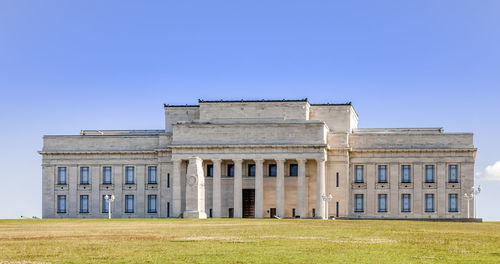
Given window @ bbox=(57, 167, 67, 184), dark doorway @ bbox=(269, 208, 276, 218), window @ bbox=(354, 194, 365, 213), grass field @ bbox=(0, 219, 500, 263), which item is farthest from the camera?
window @ bbox=(57, 167, 67, 184)

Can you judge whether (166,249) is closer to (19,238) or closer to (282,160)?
(19,238)

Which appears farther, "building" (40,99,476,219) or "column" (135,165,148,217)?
"column" (135,165,148,217)

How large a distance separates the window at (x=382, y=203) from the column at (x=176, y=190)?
25.4 meters

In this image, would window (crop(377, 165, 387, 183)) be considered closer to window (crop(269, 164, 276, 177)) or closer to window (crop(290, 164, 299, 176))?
window (crop(290, 164, 299, 176))

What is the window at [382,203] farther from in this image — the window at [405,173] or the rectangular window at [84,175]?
the rectangular window at [84,175]

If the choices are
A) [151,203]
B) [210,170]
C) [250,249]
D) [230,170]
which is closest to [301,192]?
[230,170]

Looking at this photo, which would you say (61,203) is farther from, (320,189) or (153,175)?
(320,189)

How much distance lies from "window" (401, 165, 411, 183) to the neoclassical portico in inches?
422

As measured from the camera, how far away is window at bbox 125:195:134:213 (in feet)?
354

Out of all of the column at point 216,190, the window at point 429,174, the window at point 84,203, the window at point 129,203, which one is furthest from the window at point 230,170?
the window at point 429,174

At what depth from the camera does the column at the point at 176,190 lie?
10212cm

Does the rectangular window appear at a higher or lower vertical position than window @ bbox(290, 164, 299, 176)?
lower

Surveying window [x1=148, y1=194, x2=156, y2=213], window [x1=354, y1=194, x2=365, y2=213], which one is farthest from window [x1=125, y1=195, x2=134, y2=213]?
window [x1=354, y1=194, x2=365, y2=213]

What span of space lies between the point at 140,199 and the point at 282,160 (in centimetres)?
2015
